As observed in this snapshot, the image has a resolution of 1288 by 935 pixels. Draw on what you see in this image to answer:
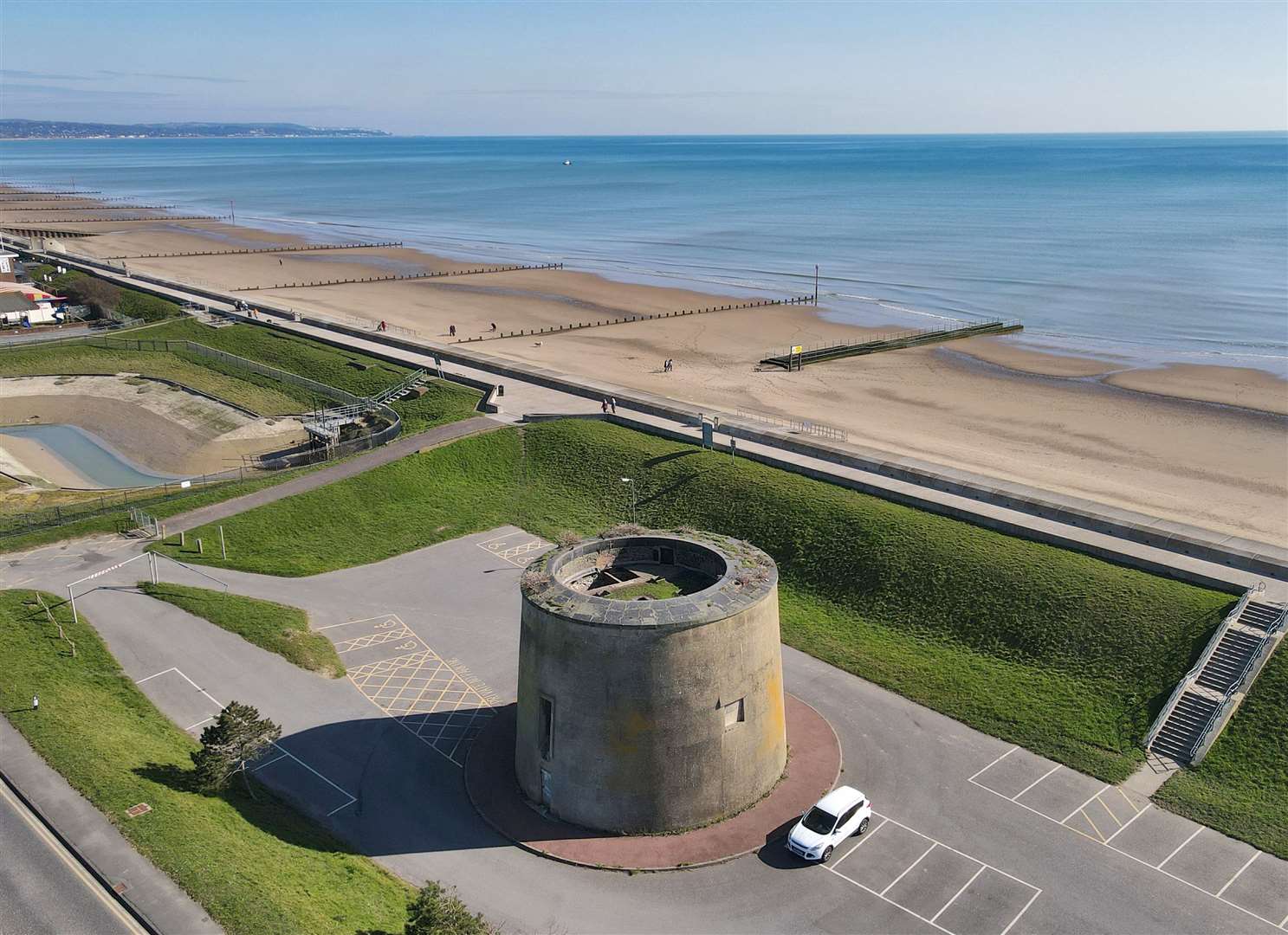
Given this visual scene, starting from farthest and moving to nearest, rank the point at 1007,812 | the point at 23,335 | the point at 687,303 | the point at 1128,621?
the point at 687,303, the point at 23,335, the point at 1128,621, the point at 1007,812

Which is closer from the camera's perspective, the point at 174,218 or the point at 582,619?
the point at 582,619

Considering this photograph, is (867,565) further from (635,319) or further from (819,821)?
(635,319)

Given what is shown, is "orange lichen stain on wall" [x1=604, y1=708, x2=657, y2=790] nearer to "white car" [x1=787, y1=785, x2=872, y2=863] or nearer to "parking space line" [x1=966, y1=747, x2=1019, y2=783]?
"white car" [x1=787, y1=785, x2=872, y2=863]

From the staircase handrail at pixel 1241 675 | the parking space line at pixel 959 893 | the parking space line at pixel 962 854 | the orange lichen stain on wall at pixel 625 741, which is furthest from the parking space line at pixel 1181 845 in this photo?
the orange lichen stain on wall at pixel 625 741

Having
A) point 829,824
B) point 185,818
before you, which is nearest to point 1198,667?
point 829,824

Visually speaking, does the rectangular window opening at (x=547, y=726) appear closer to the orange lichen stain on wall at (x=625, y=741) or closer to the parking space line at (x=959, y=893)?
the orange lichen stain on wall at (x=625, y=741)

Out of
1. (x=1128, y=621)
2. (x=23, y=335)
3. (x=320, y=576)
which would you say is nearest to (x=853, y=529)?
(x=1128, y=621)

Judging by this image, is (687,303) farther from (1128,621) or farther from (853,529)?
(1128,621)
